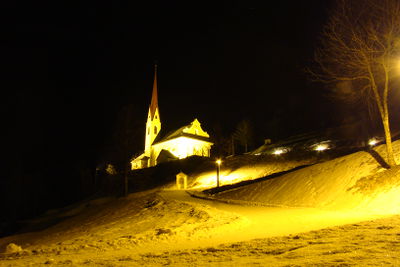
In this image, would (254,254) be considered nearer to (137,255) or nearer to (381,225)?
(137,255)

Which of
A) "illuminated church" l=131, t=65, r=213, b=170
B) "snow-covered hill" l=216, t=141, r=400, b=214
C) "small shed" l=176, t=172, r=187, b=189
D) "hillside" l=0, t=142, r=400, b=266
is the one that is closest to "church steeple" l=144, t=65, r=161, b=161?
"illuminated church" l=131, t=65, r=213, b=170

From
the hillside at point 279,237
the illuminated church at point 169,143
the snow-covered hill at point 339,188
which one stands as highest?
the illuminated church at point 169,143

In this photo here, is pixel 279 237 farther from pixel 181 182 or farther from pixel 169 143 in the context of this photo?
pixel 169 143

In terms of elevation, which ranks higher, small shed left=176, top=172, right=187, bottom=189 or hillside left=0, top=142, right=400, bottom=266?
small shed left=176, top=172, right=187, bottom=189

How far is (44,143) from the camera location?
78875 millimetres

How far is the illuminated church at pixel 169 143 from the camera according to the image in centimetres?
6144

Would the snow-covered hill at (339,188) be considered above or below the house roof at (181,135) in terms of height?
below

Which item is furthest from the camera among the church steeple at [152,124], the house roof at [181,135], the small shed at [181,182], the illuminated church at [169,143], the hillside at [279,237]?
the church steeple at [152,124]

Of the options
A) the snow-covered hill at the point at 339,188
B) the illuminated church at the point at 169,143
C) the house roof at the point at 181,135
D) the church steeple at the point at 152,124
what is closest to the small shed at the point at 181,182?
the snow-covered hill at the point at 339,188

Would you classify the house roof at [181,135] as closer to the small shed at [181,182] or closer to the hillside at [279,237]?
the small shed at [181,182]

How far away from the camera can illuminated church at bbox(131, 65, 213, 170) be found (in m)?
61.4

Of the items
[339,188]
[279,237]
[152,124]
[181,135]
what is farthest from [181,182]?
[152,124]

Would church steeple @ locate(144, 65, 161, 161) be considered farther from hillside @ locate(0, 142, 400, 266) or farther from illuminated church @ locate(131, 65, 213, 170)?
hillside @ locate(0, 142, 400, 266)

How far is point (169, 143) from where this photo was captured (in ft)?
207
